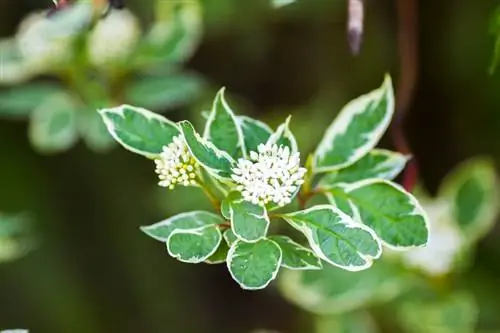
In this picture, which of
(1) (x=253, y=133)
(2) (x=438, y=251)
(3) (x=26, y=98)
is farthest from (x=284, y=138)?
(3) (x=26, y=98)

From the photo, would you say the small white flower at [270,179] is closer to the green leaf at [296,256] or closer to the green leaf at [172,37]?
the green leaf at [296,256]

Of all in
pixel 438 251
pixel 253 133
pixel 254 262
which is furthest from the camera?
pixel 438 251

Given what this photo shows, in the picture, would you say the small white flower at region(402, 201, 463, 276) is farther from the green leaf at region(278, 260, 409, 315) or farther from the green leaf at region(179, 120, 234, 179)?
the green leaf at region(179, 120, 234, 179)

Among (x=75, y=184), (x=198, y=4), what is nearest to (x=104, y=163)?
(x=75, y=184)

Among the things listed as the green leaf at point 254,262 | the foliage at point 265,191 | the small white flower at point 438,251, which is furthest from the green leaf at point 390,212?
the small white flower at point 438,251

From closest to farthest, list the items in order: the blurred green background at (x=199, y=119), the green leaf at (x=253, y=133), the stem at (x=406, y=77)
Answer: the green leaf at (x=253, y=133) < the stem at (x=406, y=77) < the blurred green background at (x=199, y=119)

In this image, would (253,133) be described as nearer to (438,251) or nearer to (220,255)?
(220,255)
